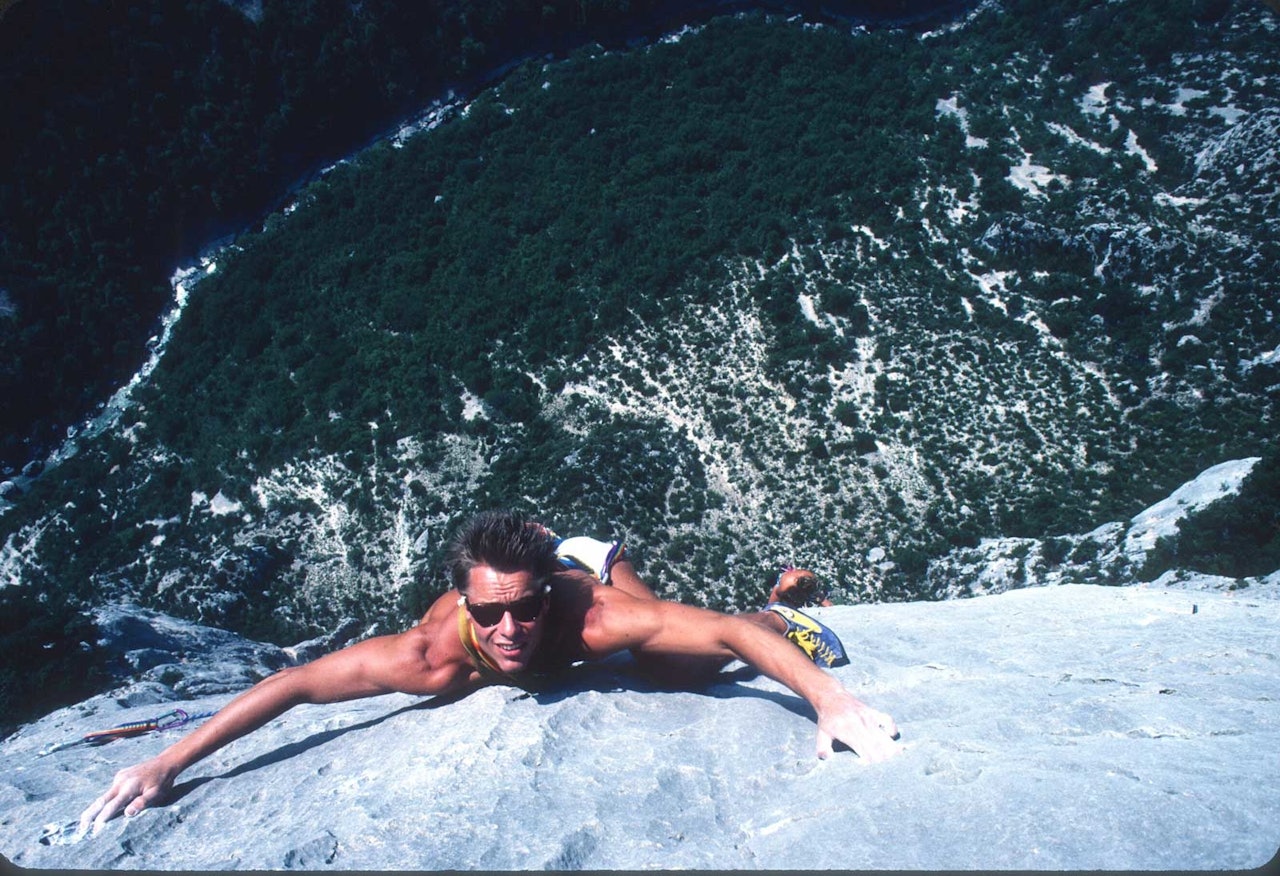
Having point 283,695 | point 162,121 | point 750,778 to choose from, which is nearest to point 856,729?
point 750,778

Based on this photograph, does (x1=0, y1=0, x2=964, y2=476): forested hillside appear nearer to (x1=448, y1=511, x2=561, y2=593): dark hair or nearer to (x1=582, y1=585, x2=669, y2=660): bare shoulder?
(x1=448, y1=511, x2=561, y2=593): dark hair

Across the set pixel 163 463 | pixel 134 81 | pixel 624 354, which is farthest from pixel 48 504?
pixel 624 354

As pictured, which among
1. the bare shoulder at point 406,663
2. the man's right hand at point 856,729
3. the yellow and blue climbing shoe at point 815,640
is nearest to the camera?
the man's right hand at point 856,729

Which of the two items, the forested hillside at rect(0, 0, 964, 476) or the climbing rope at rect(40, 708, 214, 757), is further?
the forested hillside at rect(0, 0, 964, 476)

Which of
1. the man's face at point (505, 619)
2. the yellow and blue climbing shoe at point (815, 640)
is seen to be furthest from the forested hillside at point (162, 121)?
the yellow and blue climbing shoe at point (815, 640)

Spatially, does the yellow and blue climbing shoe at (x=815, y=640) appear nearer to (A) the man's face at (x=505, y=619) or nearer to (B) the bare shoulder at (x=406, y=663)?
(A) the man's face at (x=505, y=619)

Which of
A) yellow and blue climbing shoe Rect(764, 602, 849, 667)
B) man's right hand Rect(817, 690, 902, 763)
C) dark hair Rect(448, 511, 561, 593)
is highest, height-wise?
dark hair Rect(448, 511, 561, 593)

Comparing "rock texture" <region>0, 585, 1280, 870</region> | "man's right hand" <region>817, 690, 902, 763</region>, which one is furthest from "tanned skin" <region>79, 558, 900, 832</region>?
"rock texture" <region>0, 585, 1280, 870</region>

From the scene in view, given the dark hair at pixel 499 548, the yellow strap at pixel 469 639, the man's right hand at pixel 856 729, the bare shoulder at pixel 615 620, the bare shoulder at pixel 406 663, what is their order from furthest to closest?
the bare shoulder at pixel 406 663, the yellow strap at pixel 469 639, the bare shoulder at pixel 615 620, the dark hair at pixel 499 548, the man's right hand at pixel 856 729

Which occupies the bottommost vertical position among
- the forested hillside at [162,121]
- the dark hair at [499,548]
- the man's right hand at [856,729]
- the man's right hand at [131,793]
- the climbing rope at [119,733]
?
the climbing rope at [119,733]

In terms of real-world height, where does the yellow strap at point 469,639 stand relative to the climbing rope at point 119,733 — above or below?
above
